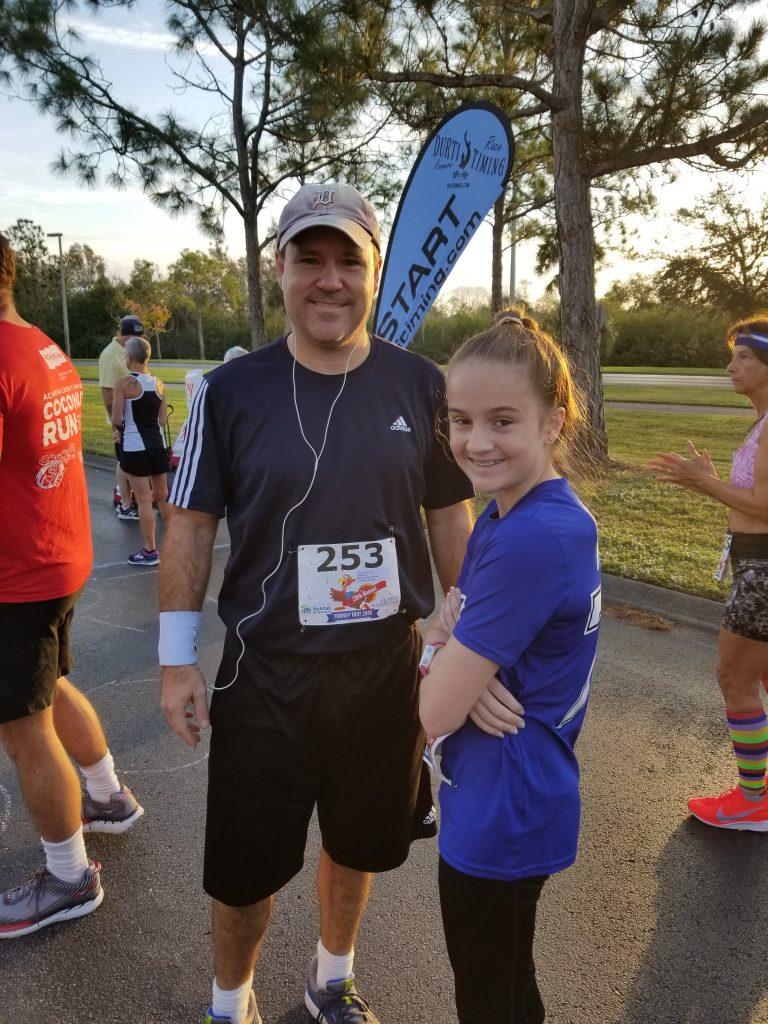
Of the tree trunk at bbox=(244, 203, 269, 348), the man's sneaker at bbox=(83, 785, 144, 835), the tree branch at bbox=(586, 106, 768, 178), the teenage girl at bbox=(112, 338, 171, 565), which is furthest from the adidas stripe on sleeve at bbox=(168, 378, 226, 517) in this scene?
the tree trunk at bbox=(244, 203, 269, 348)

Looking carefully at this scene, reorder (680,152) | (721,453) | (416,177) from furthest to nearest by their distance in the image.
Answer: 1. (721,453)
2. (680,152)
3. (416,177)

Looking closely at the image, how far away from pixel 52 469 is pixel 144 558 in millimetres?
4225

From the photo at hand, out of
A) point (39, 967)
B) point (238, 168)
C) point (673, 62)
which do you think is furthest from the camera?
point (238, 168)

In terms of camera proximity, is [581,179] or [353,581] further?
[581,179]

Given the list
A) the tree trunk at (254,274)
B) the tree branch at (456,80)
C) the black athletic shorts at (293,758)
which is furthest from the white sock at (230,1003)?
the tree trunk at (254,274)

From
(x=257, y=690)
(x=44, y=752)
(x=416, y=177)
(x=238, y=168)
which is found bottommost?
(x=44, y=752)

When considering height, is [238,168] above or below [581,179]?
above

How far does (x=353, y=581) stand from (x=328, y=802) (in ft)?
1.85

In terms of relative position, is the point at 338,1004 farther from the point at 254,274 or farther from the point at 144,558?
the point at 254,274

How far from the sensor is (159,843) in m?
2.68

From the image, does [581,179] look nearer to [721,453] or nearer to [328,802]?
[721,453]

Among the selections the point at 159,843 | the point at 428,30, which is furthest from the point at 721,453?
the point at 159,843

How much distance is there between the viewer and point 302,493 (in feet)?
5.57

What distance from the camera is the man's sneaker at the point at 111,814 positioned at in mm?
2721
